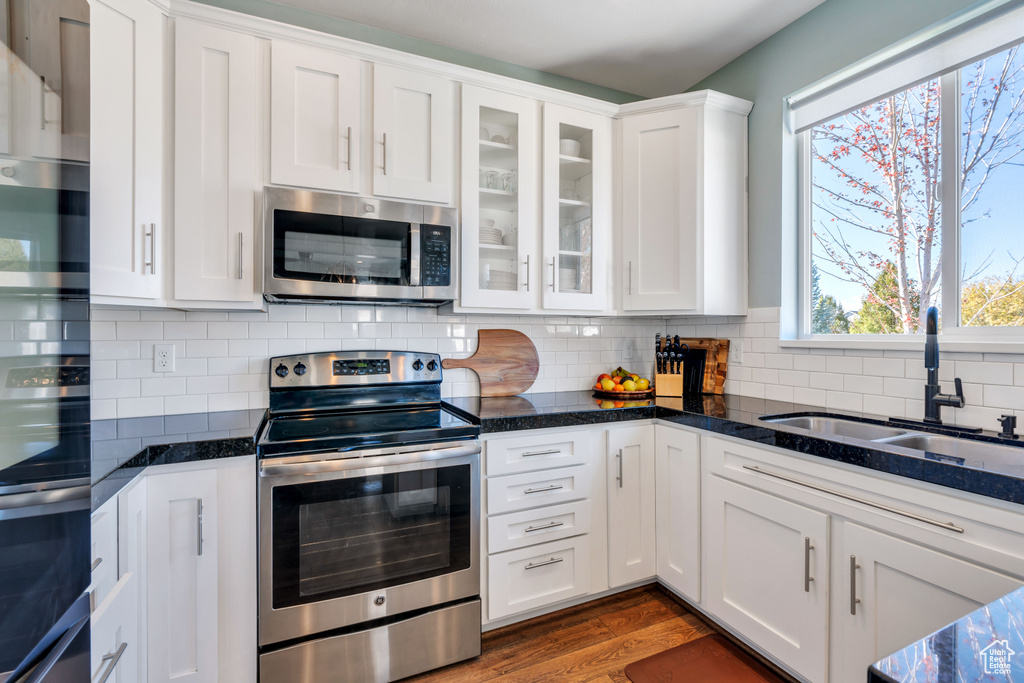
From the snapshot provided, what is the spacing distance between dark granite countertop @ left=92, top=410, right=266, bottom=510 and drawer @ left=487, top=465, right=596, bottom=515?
35.5 inches

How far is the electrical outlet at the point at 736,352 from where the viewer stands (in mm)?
2559

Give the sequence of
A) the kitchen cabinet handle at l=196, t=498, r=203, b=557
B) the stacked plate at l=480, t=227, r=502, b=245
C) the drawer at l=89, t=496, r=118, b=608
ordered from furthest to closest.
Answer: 1. the stacked plate at l=480, t=227, r=502, b=245
2. the kitchen cabinet handle at l=196, t=498, r=203, b=557
3. the drawer at l=89, t=496, r=118, b=608

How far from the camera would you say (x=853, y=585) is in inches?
55.5

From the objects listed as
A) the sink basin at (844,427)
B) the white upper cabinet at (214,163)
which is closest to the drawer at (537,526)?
the sink basin at (844,427)

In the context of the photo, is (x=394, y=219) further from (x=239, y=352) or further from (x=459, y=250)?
(x=239, y=352)

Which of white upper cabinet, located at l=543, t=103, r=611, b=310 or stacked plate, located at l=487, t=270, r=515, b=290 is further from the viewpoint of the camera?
white upper cabinet, located at l=543, t=103, r=611, b=310

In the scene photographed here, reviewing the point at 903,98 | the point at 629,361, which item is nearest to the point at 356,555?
the point at 629,361

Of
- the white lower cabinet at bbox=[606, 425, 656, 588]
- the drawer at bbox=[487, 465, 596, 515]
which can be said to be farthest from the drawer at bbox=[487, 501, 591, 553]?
the white lower cabinet at bbox=[606, 425, 656, 588]

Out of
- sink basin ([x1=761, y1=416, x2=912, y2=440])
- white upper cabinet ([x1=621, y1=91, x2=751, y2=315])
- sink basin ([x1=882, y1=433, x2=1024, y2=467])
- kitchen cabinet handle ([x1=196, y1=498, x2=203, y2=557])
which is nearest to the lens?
sink basin ([x1=882, y1=433, x2=1024, y2=467])

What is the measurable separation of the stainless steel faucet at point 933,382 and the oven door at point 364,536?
5.35ft

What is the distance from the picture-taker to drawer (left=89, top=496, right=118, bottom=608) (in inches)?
43.4

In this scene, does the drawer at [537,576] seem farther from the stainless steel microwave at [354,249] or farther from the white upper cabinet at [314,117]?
the white upper cabinet at [314,117]

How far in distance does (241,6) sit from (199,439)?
187 centimetres

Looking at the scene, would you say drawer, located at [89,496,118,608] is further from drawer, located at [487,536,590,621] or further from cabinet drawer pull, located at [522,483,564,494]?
cabinet drawer pull, located at [522,483,564,494]
